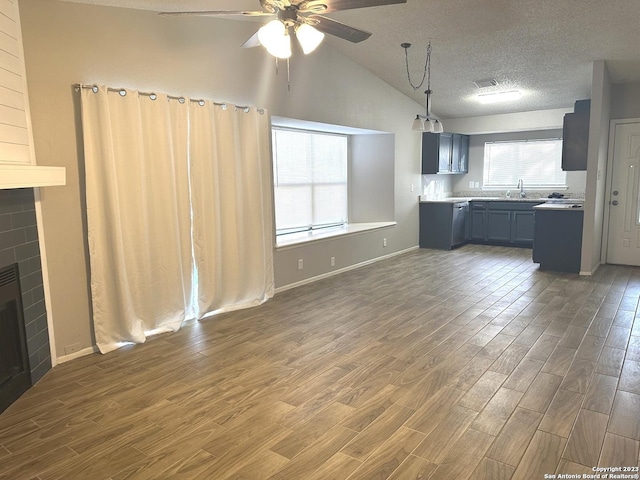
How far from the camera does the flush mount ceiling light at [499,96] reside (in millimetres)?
6703

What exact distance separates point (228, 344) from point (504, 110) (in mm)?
6660

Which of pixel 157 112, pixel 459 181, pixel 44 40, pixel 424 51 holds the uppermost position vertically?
pixel 424 51

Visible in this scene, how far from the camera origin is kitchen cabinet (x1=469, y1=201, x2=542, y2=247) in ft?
25.6

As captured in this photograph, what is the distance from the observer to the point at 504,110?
770cm

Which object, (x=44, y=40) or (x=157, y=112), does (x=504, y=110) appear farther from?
(x=44, y=40)

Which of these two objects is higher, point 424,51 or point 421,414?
point 424,51

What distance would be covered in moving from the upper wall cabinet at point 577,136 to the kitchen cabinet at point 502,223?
162cm

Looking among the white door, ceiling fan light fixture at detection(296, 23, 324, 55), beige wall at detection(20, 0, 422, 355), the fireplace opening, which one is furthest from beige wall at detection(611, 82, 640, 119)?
the fireplace opening

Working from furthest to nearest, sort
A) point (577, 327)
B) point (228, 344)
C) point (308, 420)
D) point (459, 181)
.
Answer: point (459, 181)
point (577, 327)
point (228, 344)
point (308, 420)

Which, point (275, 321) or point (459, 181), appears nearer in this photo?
point (275, 321)

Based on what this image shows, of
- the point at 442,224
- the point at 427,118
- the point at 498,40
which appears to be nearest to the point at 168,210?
the point at 427,118

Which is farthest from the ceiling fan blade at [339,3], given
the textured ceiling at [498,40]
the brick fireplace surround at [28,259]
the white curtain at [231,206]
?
the brick fireplace surround at [28,259]

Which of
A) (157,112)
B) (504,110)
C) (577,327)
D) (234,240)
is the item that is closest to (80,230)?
(157,112)

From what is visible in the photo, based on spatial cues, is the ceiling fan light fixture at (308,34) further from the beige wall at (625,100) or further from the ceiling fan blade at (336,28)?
the beige wall at (625,100)
